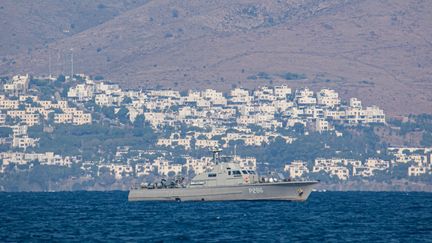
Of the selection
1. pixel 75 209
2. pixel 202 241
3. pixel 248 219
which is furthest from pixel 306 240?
pixel 75 209

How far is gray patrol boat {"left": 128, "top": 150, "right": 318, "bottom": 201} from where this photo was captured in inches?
6722

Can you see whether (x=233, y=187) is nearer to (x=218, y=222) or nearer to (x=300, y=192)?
(x=300, y=192)

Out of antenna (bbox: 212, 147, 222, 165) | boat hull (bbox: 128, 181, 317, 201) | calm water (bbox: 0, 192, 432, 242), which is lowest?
calm water (bbox: 0, 192, 432, 242)

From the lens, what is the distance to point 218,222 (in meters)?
143

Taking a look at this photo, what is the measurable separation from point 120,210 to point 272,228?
3852 cm

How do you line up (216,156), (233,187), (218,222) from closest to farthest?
(218,222), (233,187), (216,156)

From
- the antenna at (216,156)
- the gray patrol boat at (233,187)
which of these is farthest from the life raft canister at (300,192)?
the antenna at (216,156)

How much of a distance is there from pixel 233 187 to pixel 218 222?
28.4 metres

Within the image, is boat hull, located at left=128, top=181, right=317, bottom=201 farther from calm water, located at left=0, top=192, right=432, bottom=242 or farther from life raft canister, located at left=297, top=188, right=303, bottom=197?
calm water, located at left=0, top=192, right=432, bottom=242

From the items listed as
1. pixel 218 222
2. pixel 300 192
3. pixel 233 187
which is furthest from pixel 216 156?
pixel 218 222

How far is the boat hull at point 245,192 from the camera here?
563 feet

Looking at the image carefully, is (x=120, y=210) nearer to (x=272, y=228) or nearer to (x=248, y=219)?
A: (x=248, y=219)

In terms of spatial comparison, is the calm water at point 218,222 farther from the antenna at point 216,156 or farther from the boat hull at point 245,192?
the antenna at point 216,156

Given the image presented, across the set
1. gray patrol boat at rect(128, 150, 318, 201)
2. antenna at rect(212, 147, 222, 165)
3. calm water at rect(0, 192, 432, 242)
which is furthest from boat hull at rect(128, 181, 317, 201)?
antenna at rect(212, 147, 222, 165)
